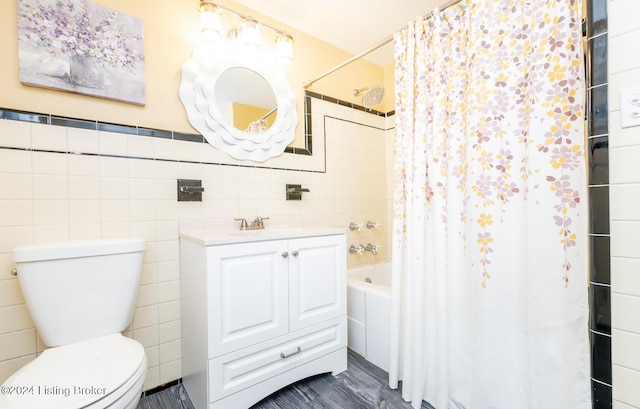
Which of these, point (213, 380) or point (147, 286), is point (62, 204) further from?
point (213, 380)

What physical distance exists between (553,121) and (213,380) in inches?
65.5

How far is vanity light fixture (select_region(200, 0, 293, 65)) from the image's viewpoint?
1482 millimetres

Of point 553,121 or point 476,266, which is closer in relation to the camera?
point 553,121

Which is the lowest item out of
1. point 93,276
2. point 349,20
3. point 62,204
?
point 93,276

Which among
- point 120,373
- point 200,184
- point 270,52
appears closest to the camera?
point 120,373

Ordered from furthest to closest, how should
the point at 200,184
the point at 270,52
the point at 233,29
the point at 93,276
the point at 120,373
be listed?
the point at 270,52 < the point at 233,29 < the point at 200,184 < the point at 93,276 < the point at 120,373

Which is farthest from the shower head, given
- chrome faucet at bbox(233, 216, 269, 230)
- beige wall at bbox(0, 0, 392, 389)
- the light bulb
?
chrome faucet at bbox(233, 216, 269, 230)

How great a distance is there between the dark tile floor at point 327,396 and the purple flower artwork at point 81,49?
4.90 feet

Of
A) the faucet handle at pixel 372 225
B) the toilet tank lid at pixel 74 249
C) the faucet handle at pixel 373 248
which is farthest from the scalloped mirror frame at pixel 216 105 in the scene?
the faucet handle at pixel 373 248

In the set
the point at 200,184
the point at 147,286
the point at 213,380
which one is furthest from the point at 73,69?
the point at 213,380

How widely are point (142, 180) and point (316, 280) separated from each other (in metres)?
1.02

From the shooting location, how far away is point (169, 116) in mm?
1493

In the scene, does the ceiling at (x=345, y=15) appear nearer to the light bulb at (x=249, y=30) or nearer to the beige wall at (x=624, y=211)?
the light bulb at (x=249, y=30)

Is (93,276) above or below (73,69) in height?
below
